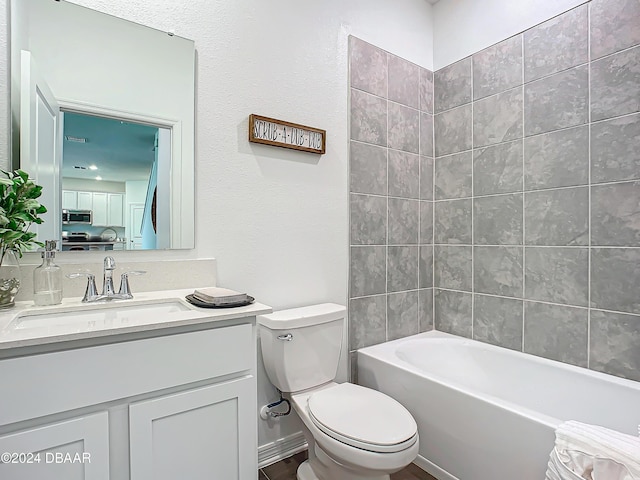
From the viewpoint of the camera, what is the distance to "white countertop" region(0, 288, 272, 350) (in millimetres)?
873

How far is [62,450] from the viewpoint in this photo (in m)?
0.90

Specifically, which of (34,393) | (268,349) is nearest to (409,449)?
(268,349)

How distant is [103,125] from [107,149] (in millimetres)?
92

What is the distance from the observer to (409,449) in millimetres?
1284

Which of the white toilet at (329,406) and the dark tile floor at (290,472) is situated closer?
the white toilet at (329,406)

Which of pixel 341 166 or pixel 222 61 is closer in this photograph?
pixel 222 61

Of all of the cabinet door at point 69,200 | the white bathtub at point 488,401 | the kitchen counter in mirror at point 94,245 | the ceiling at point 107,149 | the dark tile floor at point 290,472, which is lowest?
the dark tile floor at point 290,472

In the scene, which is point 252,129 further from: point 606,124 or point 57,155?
point 606,124

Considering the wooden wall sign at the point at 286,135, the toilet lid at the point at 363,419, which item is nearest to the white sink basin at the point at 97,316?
the toilet lid at the point at 363,419

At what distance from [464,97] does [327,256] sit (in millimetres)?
1377

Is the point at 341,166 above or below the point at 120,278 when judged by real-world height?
above

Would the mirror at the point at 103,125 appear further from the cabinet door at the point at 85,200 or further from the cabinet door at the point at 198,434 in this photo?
the cabinet door at the point at 198,434

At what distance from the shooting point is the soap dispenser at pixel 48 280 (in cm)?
117

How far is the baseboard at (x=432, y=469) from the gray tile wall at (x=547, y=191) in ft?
2.15
